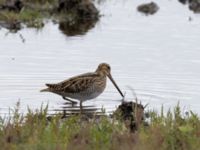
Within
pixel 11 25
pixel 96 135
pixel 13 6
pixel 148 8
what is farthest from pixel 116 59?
pixel 96 135

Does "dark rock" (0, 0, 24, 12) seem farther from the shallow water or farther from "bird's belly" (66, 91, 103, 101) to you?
"bird's belly" (66, 91, 103, 101)

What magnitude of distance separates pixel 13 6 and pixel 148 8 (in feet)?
11.1

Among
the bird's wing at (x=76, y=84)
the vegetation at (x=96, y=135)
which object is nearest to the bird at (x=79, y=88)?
the bird's wing at (x=76, y=84)

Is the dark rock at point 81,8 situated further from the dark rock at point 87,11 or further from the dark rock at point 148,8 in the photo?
the dark rock at point 148,8

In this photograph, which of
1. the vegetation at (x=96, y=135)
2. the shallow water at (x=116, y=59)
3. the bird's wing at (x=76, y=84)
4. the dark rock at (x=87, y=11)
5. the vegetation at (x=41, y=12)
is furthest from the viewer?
the dark rock at (x=87, y=11)

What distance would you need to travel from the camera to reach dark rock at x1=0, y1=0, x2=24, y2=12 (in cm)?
1842

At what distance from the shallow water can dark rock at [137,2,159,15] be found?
86 centimetres

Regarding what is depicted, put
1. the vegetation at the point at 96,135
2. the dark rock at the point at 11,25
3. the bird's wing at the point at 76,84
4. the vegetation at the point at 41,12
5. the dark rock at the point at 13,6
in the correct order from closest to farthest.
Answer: the vegetation at the point at 96,135 < the bird's wing at the point at 76,84 < the dark rock at the point at 11,25 < the vegetation at the point at 41,12 < the dark rock at the point at 13,6

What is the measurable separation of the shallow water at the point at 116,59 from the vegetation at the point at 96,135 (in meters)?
2.24

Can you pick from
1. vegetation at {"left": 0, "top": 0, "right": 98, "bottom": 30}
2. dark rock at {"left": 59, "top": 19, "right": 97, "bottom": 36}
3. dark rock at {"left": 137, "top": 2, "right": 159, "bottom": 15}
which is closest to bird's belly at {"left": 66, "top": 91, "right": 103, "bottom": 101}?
dark rock at {"left": 59, "top": 19, "right": 97, "bottom": 36}

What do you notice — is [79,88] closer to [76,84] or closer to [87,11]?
[76,84]

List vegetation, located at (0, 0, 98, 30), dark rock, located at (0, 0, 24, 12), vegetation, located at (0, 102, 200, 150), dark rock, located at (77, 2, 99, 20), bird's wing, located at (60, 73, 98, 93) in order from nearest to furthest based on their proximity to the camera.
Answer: vegetation, located at (0, 102, 200, 150), bird's wing, located at (60, 73, 98, 93), vegetation, located at (0, 0, 98, 30), dark rock, located at (0, 0, 24, 12), dark rock, located at (77, 2, 99, 20)

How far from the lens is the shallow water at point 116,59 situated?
12.4 m

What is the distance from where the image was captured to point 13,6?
1850cm
